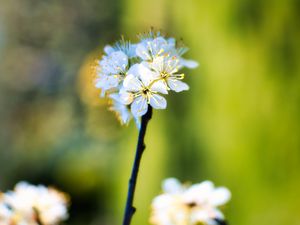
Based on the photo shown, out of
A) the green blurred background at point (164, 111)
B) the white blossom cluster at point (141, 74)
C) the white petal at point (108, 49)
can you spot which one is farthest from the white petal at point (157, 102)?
the green blurred background at point (164, 111)

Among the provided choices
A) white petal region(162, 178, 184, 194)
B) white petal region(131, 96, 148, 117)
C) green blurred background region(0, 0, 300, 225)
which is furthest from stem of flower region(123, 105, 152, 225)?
green blurred background region(0, 0, 300, 225)

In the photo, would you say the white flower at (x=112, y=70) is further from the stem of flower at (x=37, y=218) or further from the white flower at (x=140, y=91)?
the stem of flower at (x=37, y=218)

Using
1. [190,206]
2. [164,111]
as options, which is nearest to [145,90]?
[190,206]

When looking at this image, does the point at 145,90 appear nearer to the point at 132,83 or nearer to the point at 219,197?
the point at 132,83

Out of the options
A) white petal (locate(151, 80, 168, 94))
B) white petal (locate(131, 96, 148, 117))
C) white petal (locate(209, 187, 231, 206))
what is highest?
white petal (locate(151, 80, 168, 94))

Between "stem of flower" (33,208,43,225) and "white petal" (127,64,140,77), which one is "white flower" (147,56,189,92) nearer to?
"white petal" (127,64,140,77)

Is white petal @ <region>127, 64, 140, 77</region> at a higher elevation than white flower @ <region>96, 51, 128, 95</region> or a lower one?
lower

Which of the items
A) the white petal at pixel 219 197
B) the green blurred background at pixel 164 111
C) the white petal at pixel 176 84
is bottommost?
the white petal at pixel 219 197
